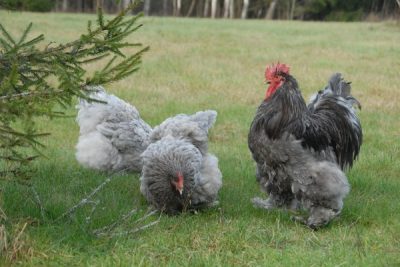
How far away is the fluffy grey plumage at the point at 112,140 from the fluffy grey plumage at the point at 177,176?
46.7 inches

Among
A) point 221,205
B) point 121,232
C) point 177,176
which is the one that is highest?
point 177,176

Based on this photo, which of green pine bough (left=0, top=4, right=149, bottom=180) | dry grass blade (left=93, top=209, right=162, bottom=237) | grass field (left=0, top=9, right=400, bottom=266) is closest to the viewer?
Result: green pine bough (left=0, top=4, right=149, bottom=180)

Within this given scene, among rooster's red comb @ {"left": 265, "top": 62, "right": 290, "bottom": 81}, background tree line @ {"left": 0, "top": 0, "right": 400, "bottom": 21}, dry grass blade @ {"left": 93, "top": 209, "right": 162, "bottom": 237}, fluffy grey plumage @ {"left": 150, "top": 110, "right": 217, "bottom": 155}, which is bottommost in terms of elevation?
background tree line @ {"left": 0, "top": 0, "right": 400, "bottom": 21}

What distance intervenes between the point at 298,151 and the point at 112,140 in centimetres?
294

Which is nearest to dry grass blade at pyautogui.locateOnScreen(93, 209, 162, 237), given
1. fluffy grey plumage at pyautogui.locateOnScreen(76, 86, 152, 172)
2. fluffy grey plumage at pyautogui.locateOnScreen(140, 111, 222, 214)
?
fluffy grey plumage at pyautogui.locateOnScreen(140, 111, 222, 214)

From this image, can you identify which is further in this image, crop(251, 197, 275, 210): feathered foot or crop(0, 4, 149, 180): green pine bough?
crop(251, 197, 275, 210): feathered foot

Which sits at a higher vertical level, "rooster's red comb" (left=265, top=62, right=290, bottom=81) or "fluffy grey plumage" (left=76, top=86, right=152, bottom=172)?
"rooster's red comb" (left=265, top=62, right=290, bottom=81)

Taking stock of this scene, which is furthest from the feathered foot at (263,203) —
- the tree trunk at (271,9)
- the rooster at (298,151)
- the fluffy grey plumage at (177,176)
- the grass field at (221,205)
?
the tree trunk at (271,9)

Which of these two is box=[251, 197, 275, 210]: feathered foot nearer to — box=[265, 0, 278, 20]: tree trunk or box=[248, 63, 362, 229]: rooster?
box=[248, 63, 362, 229]: rooster

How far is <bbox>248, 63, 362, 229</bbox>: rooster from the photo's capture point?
5809 mm

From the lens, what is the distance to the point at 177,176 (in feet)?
19.9

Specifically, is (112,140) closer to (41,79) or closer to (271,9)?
(41,79)

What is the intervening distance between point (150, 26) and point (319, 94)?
910 inches

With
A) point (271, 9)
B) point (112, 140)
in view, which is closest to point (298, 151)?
point (112, 140)
